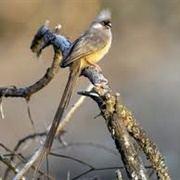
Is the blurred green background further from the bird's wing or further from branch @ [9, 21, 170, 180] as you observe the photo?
branch @ [9, 21, 170, 180]

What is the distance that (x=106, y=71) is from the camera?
8.45m

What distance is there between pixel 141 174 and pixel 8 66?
7.24 m

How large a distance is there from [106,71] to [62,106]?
6340 mm

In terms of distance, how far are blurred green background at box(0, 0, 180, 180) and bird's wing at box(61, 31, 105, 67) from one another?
311 cm

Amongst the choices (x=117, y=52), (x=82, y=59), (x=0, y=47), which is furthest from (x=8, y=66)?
(x=82, y=59)

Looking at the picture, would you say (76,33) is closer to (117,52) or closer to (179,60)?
(117,52)

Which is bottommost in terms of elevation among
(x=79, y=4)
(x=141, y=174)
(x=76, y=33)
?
(x=141, y=174)

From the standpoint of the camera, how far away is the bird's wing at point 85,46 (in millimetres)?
2443

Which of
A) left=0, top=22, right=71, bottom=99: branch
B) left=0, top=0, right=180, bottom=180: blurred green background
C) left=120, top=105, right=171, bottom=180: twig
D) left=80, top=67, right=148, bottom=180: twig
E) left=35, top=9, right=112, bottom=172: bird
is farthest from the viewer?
left=0, top=0, right=180, bottom=180: blurred green background

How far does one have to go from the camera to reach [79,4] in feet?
32.4

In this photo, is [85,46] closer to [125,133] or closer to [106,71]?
[125,133]

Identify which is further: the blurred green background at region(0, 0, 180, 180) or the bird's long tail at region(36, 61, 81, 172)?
the blurred green background at region(0, 0, 180, 180)

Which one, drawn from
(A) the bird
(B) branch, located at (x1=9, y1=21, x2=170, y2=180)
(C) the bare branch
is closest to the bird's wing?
(A) the bird

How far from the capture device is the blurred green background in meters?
6.87
